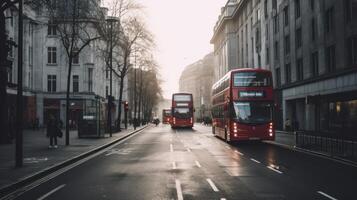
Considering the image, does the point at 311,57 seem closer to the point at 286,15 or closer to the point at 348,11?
the point at 348,11

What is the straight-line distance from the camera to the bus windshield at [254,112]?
82.5ft

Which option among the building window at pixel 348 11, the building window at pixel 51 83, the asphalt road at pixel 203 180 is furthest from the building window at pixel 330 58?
the building window at pixel 51 83

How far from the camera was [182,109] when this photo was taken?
53.1 metres

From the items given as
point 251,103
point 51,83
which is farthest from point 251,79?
point 51,83

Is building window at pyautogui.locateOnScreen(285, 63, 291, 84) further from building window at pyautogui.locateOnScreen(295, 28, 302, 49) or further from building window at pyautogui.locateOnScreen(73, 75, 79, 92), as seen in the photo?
building window at pyautogui.locateOnScreen(73, 75, 79, 92)

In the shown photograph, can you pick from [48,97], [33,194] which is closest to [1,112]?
[33,194]

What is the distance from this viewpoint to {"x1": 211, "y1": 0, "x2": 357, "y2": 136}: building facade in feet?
101

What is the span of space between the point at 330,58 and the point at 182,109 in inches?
871

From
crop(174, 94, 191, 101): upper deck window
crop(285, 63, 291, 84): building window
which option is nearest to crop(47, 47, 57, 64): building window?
crop(174, 94, 191, 101): upper deck window

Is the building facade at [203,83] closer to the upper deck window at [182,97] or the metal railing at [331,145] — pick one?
the upper deck window at [182,97]

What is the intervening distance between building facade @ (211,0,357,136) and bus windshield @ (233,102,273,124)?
2255 millimetres

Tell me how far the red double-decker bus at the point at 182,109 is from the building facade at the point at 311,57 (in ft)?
33.9

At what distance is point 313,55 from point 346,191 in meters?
29.8

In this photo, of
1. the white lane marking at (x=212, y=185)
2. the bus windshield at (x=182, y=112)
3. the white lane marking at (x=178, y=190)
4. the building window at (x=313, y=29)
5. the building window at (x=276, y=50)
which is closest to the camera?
the white lane marking at (x=178, y=190)
